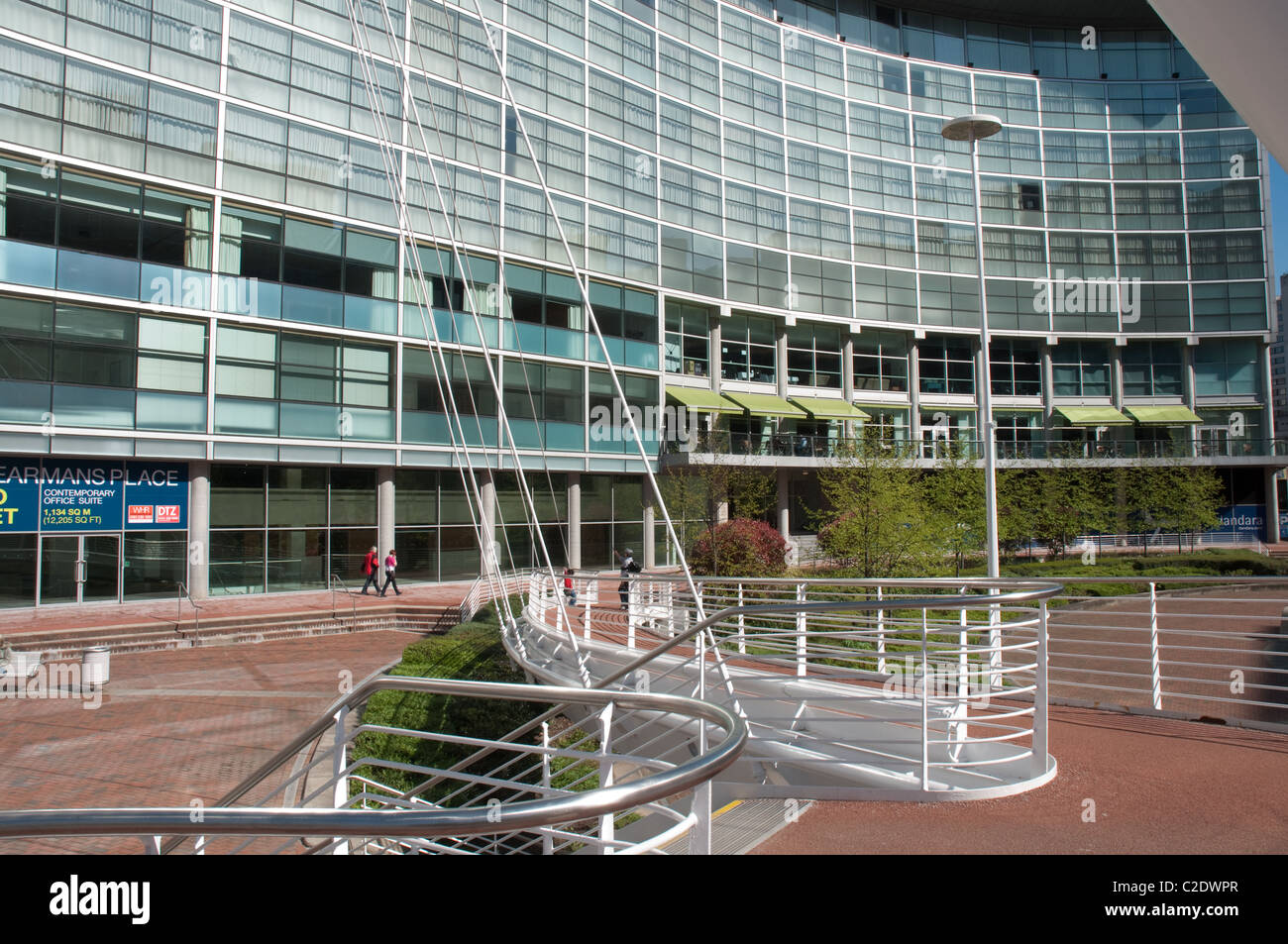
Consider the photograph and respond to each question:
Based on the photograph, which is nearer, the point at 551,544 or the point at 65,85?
the point at 65,85

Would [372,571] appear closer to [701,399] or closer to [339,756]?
[701,399]

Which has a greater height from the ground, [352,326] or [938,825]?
[352,326]

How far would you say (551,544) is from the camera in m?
34.9

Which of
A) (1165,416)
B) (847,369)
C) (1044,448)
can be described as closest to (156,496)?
(847,369)

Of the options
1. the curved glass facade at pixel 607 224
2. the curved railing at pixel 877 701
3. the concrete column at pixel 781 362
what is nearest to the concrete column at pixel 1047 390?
the curved glass facade at pixel 607 224

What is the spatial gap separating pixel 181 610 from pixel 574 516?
47.3 feet

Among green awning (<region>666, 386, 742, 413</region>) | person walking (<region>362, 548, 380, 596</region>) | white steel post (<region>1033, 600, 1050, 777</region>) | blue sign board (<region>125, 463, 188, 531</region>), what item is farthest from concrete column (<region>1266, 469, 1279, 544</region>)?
blue sign board (<region>125, 463, 188, 531</region>)

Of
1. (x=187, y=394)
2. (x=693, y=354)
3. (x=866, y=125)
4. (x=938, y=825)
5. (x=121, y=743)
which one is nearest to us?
(x=938, y=825)

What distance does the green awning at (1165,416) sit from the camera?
149ft

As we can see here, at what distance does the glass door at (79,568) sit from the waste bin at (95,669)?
811 centimetres

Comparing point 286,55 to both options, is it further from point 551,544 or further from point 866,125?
point 866,125
